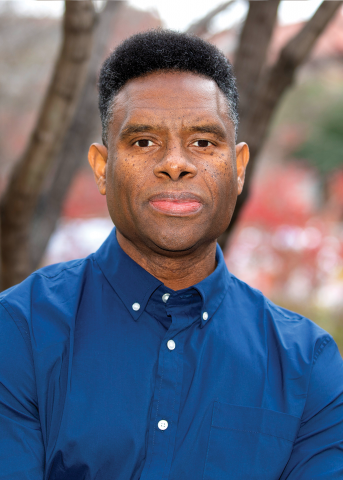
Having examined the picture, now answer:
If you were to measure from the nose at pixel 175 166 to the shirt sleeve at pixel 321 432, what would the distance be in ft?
2.80

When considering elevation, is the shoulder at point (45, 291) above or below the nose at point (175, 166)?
below

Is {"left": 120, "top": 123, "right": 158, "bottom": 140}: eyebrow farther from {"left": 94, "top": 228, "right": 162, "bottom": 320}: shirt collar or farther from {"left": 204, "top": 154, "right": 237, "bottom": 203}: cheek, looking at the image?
{"left": 94, "top": 228, "right": 162, "bottom": 320}: shirt collar

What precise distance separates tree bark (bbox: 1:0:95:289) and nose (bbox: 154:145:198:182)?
4.39 ft

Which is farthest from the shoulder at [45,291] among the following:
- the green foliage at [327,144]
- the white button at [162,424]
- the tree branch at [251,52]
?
the green foliage at [327,144]

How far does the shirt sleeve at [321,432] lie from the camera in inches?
68.5

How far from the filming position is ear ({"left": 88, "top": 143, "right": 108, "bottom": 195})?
221cm

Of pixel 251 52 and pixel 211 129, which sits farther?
pixel 251 52

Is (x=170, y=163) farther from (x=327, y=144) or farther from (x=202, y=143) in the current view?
(x=327, y=144)

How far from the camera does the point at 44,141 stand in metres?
3.32

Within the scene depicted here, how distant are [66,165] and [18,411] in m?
A: 2.92

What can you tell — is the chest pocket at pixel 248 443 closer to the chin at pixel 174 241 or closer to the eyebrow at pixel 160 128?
the chin at pixel 174 241

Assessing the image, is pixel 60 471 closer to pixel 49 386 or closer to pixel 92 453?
pixel 92 453

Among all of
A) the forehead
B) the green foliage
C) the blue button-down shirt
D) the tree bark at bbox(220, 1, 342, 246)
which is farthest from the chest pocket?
the green foliage

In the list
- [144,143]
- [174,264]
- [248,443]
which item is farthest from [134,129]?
[248,443]
